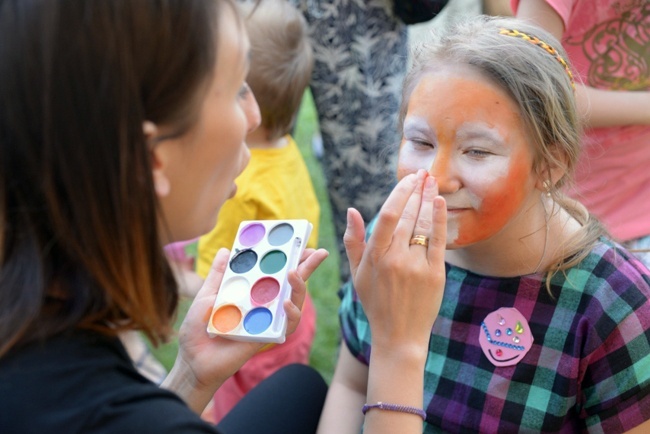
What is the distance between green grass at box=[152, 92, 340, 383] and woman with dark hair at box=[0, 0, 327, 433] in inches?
49.5

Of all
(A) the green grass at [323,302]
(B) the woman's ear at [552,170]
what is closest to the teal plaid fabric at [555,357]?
(B) the woman's ear at [552,170]

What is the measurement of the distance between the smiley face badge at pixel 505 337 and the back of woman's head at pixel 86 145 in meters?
0.66

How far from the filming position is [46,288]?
82cm

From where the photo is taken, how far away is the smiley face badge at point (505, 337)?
1.22m

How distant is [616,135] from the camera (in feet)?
5.26

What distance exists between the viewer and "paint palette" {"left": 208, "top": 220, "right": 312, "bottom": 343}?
1.19 m

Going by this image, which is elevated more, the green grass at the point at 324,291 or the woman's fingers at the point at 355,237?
the woman's fingers at the point at 355,237

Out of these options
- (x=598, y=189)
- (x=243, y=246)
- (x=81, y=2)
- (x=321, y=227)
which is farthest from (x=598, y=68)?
(x=321, y=227)

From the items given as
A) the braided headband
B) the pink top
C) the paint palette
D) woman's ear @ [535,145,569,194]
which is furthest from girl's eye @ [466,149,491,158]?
the pink top

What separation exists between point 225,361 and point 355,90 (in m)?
1.29

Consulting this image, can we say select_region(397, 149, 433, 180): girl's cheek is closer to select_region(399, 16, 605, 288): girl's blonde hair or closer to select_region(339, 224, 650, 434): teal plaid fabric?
select_region(399, 16, 605, 288): girl's blonde hair

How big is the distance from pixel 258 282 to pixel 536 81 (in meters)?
0.61

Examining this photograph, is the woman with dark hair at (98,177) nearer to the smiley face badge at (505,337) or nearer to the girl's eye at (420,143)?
the girl's eye at (420,143)

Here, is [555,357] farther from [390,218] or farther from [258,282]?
[258,282]
